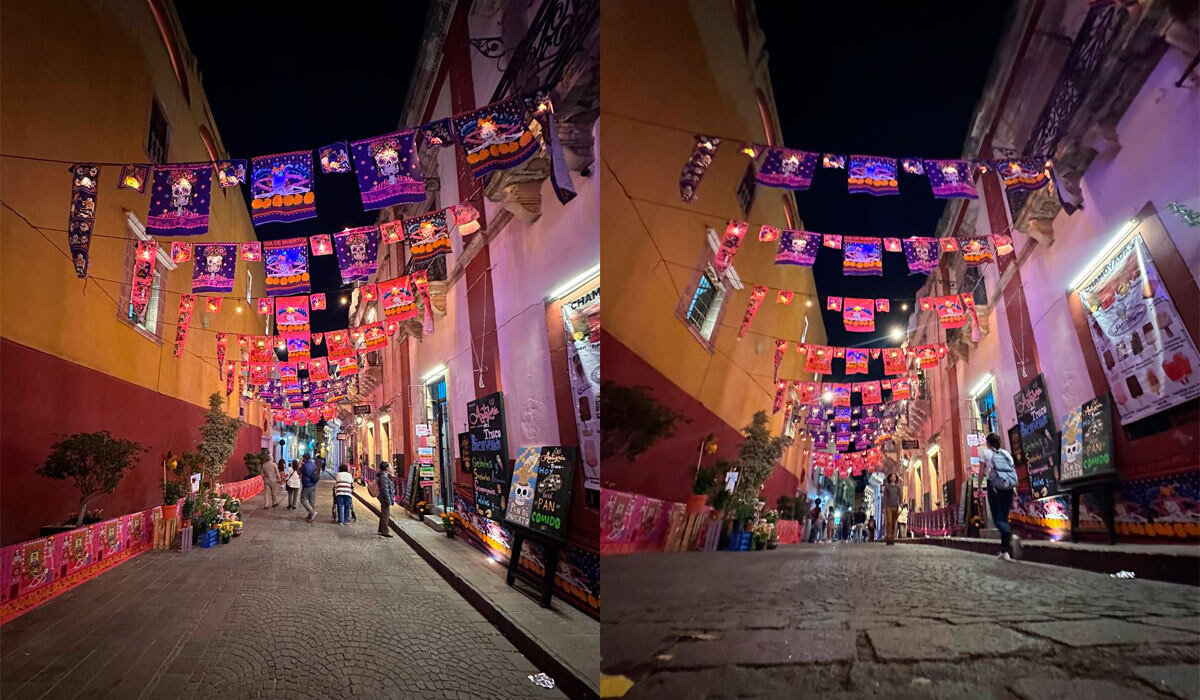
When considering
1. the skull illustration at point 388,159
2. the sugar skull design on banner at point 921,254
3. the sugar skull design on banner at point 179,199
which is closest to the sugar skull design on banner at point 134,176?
the sugar skull design on banner at point 179,199

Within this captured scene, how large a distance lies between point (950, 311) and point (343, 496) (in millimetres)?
10212

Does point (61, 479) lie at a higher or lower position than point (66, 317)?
lower

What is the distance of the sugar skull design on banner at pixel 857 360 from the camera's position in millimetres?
1646

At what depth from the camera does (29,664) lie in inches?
115

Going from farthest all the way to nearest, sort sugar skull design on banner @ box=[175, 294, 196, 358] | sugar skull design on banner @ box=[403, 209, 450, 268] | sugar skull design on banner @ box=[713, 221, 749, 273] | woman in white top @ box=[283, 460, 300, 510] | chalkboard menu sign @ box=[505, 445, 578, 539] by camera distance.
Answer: woman in white top @ box=[283, 460, 300, 510] → sugar skull design on banner @ box=[175, 294, 196, 358] → sugar skull design on banner @ box=[403, 209, 450, 268] → chalkboard menu sign @ box=[505, 445, 578, 539] → sugar skull design on banner @ box=[713, 221, 749, 273]

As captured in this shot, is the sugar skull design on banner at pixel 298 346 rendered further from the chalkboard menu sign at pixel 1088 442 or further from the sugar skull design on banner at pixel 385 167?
the chalkboard menu sign at pixel 1088 442

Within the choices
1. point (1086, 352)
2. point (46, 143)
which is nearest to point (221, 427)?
point (46, 143)

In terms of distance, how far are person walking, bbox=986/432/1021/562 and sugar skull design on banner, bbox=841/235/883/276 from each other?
0.64 meters

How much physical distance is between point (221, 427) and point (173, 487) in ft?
6.95

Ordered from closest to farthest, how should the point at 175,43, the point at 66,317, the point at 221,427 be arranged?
the point at 66,317 < the point at 175,43 < the point at 221,427

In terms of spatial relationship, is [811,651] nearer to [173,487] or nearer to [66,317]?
[66,317]

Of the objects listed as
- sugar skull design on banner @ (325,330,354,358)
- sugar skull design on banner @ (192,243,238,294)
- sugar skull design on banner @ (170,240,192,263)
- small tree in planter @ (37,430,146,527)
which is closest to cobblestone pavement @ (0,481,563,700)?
small tree in planter @ (37,430,146,527)

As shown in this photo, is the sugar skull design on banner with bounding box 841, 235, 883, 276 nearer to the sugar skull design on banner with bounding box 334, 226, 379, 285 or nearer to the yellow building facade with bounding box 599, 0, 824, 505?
the yellow building facade with bounding box 599, 0, 824, 505

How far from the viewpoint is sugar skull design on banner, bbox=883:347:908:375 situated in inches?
64.1
